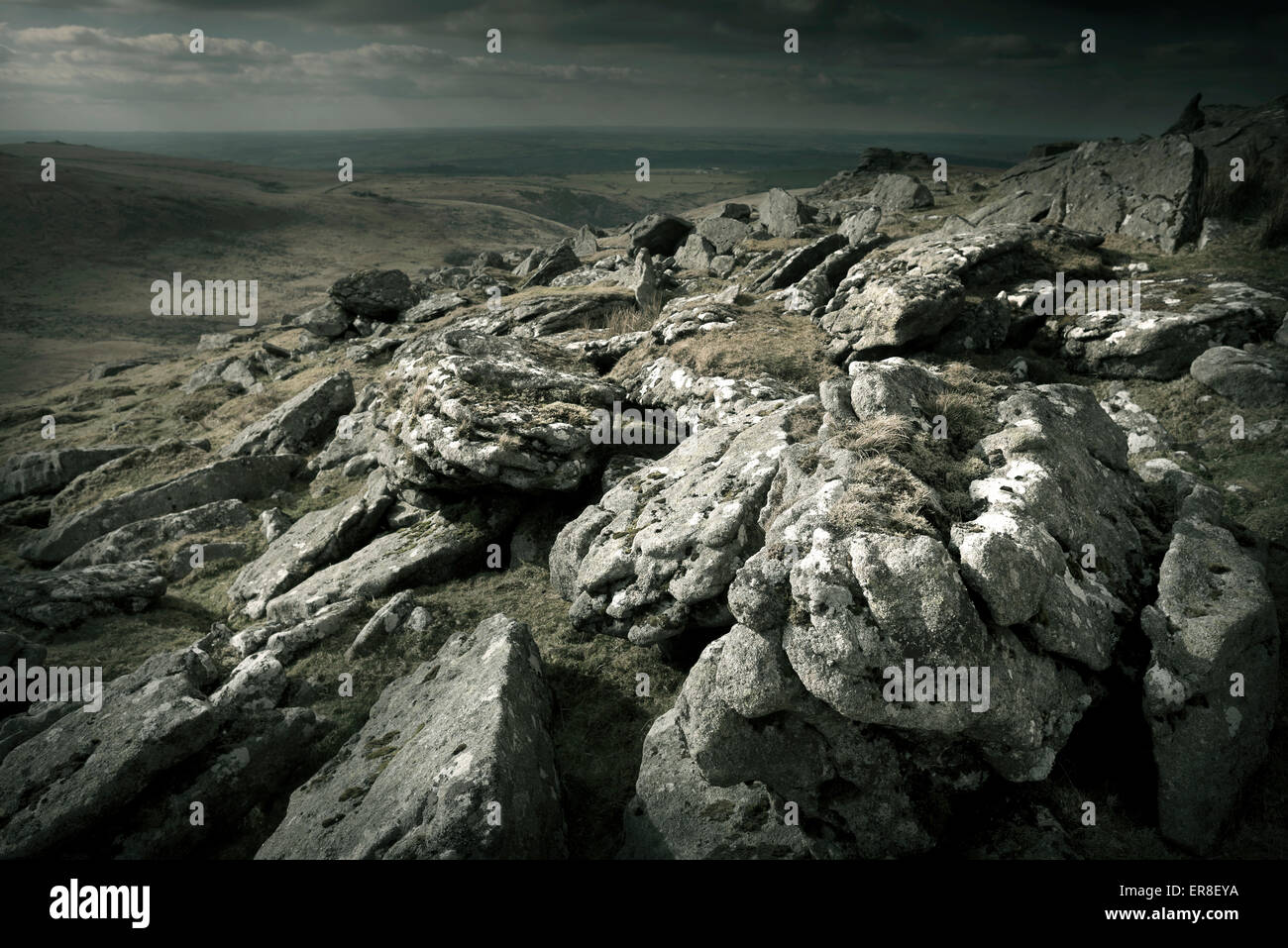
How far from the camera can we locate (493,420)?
15.4 meters

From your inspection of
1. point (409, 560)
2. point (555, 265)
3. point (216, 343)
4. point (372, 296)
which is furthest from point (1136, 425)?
point (216, 343)

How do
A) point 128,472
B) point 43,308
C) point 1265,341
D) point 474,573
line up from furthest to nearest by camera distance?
point 43,308, point 128,472, point 1265,341, point 474,573

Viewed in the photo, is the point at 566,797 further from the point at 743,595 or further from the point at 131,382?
the point at 131,382

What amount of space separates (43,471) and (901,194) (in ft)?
174

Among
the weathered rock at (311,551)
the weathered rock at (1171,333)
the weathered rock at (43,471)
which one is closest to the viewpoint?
the weathered rock at (311,551)

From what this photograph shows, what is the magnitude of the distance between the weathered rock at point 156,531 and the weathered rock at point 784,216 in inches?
1445

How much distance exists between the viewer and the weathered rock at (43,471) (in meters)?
27.5

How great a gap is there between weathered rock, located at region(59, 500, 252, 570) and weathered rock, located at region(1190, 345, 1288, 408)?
2872 cm

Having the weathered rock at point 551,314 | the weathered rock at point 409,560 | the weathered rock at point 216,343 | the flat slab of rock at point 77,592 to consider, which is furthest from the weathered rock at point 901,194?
the weathered rock at point 216,343

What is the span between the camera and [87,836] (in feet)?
28.8

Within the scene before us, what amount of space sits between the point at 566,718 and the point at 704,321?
14385mm

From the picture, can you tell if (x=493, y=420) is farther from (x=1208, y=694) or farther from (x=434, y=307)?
(x=434, y=307)

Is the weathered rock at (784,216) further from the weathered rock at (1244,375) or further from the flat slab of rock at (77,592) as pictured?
the flat slab of rock at (77,592)

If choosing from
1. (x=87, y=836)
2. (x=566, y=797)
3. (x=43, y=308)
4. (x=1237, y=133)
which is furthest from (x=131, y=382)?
(x=43, y=308)
